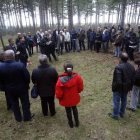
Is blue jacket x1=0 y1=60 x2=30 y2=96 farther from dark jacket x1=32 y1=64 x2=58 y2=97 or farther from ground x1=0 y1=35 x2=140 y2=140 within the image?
ground x1=0 y1=35 x2=140 y2=140

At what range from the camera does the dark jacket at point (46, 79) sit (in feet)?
10.2

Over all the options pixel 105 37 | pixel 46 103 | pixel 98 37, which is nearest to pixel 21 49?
pixel 46 103

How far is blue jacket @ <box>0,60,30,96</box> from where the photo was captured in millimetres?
2920

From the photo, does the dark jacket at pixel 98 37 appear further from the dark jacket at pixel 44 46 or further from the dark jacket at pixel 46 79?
the dark jacket at pixel 46 79

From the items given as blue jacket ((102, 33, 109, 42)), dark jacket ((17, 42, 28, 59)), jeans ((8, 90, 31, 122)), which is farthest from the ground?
blue jacket ((102, 33, 109, 42))

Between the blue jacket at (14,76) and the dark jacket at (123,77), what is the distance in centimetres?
242

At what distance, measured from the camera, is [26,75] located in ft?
10.1

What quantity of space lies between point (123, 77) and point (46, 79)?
209cm

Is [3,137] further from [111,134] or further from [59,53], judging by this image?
[59,53]

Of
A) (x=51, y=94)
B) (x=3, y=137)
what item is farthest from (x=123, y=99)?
(x=3, y=137)

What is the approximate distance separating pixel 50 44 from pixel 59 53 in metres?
2.80

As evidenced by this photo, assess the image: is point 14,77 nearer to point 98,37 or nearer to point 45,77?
point 45,77

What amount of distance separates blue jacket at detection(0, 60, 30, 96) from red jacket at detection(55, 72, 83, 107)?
105 cm

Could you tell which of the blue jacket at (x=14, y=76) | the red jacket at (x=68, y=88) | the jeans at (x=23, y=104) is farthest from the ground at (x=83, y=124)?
the blue jacket at (x=14, y=76)
